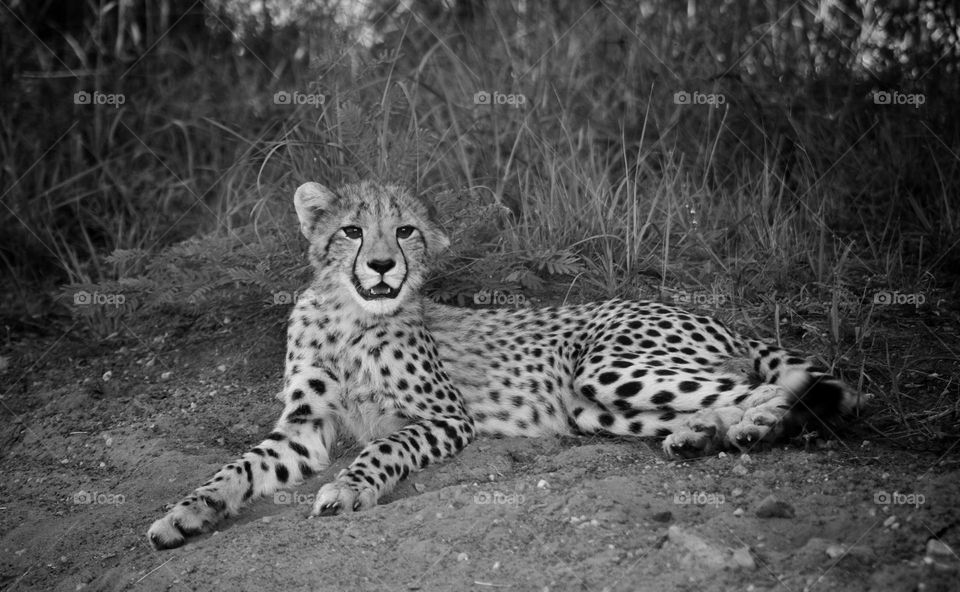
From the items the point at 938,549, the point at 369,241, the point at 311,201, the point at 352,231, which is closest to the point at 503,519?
the point at 938,549

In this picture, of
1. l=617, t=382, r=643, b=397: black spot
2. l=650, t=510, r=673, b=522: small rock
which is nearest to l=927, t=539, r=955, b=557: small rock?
l=650, t=510, r=673, b=522: small rock

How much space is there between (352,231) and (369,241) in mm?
206

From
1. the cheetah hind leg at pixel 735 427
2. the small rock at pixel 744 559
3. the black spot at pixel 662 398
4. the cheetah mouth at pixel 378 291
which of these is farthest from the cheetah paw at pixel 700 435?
the cheetah mouth at pixel 378 291

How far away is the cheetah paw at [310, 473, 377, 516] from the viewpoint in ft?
12.6

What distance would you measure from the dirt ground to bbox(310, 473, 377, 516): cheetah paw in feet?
0.35

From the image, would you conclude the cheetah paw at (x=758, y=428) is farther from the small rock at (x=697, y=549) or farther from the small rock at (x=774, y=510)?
the small rock at (x=697, y=549)

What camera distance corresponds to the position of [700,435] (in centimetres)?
411

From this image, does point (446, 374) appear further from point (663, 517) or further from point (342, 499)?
point (663, 517)

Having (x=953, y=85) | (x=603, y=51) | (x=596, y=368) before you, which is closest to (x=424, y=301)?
(x=596, y=368)

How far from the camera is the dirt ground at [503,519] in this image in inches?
119

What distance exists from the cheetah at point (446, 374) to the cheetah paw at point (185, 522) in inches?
2.5

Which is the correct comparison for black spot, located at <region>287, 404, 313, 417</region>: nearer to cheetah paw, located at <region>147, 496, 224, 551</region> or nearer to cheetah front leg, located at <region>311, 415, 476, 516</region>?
cheetah front leg, located at <region>311, 415, 476, 516</region>

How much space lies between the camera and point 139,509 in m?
4.28

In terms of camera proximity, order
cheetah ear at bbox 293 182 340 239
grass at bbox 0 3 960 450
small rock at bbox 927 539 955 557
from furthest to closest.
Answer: grass at bbox 0 3 960 450, cheetah ear at bbox 293 182 340 239, small rock at bbox 927 539 955 557
